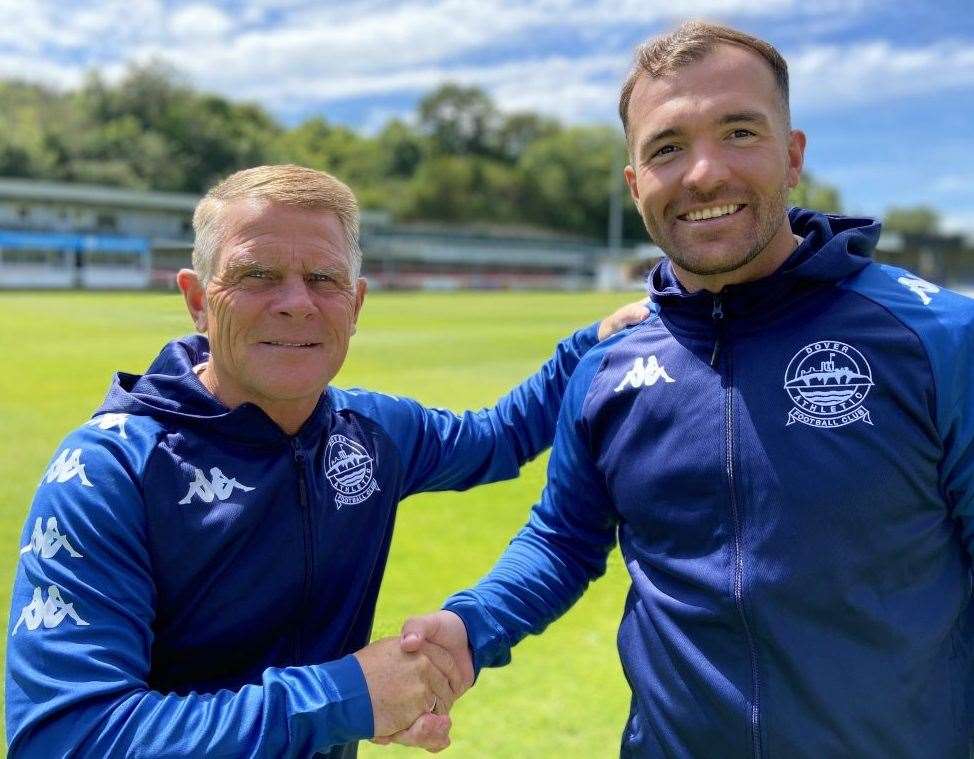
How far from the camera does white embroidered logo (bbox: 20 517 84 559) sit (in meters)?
1.80

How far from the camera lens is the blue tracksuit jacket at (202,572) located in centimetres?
168

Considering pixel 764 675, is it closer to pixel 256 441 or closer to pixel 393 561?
pixel 256 441

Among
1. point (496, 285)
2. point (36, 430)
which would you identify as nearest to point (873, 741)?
point (36, 430)

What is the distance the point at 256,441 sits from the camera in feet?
7.00

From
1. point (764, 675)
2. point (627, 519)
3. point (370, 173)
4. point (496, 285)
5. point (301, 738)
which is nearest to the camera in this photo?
point (301, 738)

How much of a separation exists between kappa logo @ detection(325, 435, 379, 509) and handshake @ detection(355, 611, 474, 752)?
397mm

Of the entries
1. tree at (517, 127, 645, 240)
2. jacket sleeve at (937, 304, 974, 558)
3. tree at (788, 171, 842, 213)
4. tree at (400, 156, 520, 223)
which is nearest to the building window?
tree at (400, 156, 520, 223)

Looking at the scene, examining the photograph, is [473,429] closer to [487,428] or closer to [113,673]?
[487,428]

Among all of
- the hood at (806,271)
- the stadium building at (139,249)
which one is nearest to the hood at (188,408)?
the hood at (806,271)

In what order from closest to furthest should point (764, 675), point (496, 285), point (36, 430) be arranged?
point (764, 675), point (36, 430), point (496, 285)

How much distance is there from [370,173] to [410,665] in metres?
105

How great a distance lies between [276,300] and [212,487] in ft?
1.54

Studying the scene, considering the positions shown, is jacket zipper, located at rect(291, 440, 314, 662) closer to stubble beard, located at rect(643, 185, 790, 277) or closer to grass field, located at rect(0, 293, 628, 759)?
stubble beard, located at rect(643, 185, 790, 277)

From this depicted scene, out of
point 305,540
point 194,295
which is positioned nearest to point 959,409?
point 305,540
